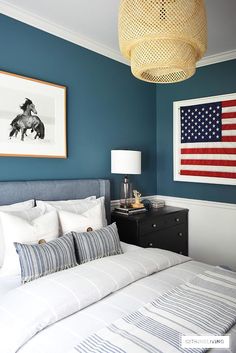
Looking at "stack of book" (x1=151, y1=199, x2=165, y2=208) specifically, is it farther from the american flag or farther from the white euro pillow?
the white euro pillow

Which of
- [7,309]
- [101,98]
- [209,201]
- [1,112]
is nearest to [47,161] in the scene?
[1,112]

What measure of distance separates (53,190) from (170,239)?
1.55 meters

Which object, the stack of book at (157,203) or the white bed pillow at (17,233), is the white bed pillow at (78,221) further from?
the stack of book at (157,203)

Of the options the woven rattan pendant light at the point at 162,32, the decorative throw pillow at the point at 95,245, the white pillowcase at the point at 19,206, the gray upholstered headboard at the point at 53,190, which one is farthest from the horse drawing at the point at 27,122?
the woven rattan pendant light at the point at 162,32

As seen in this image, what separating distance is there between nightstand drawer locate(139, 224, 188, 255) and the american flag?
0.77 meters

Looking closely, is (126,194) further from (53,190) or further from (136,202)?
(53,190)

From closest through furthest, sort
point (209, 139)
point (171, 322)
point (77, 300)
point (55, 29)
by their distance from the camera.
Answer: point (171, 322), point (77, 300), point (55, 29), point (209, 139)

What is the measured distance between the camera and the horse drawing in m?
2.42

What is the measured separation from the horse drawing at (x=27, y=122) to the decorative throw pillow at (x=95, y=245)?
1.05 metres

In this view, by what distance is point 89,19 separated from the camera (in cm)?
257

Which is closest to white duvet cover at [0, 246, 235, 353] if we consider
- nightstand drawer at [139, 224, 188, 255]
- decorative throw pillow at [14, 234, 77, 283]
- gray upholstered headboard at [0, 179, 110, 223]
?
decorative throw pillow at [14, 234, 77, 283]

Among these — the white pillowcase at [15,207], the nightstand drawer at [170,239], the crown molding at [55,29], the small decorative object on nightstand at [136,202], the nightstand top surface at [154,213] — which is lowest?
the nightstand drawer at [170,239]

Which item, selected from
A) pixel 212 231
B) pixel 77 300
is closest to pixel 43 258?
pixel 77 300

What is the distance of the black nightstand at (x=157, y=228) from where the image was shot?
294 cm
